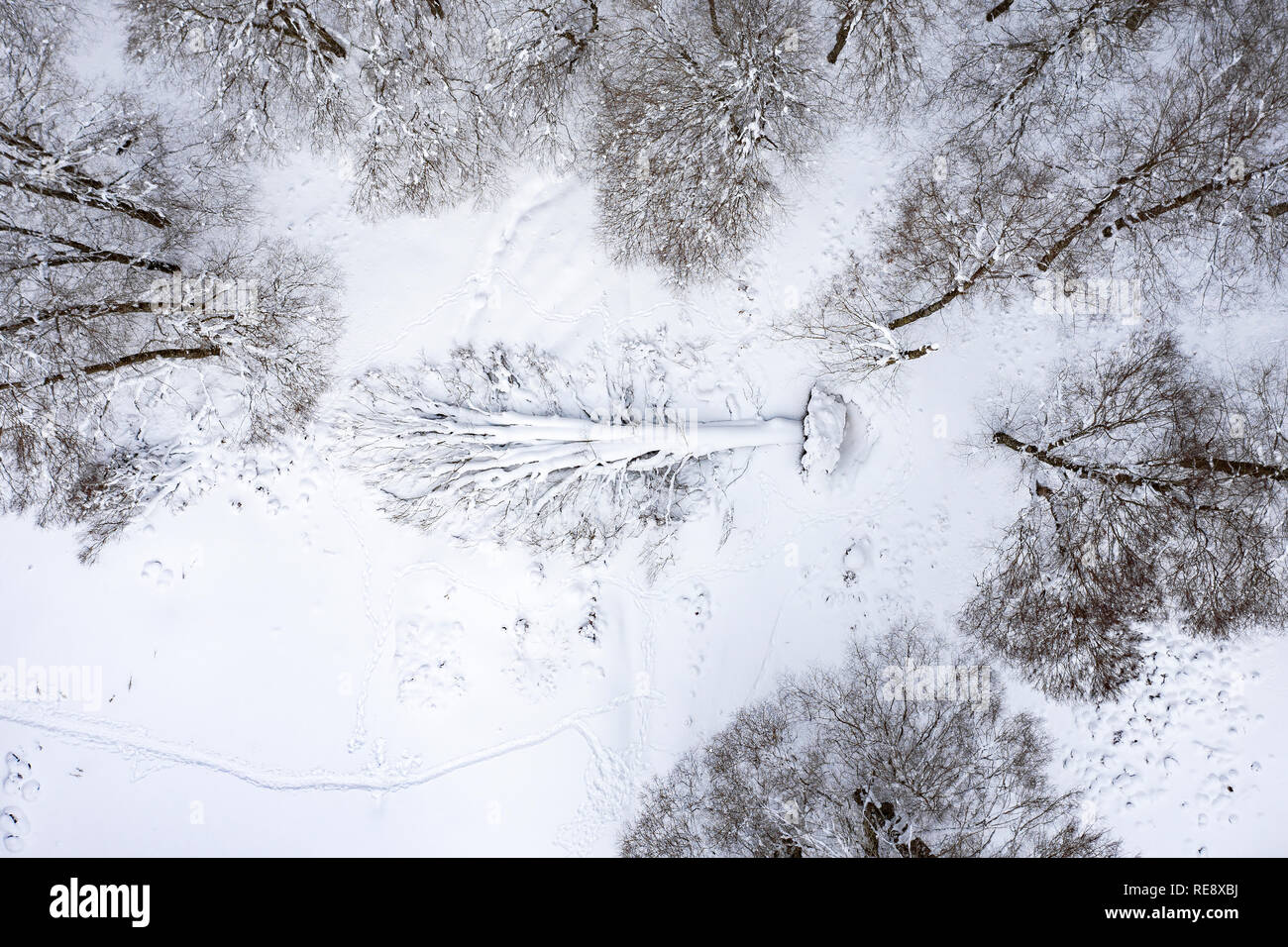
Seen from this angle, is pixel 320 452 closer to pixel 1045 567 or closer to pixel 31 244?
pixel 31 244

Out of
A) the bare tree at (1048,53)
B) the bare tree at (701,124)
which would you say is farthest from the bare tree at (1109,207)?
the bare tree at (701,124)

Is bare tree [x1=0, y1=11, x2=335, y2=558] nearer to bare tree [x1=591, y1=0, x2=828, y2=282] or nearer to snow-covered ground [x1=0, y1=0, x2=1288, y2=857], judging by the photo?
snow-covered ground [x1=0, y1=0, x2=1288, y2=857]

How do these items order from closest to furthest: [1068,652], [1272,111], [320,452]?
[1272,111]
[1068,652]
[320,452]

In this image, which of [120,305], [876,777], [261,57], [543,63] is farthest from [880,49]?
[120,305]

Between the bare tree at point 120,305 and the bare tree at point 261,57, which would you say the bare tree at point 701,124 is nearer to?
the bare tree at point 261,57

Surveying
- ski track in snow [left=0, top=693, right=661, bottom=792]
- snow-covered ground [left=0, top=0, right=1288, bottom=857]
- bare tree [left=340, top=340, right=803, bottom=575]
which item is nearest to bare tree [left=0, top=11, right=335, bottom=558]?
snow-covered ground [left=0, top=0, right=1288, bottom=857]

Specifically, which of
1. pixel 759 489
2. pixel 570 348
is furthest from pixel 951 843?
pixel 570 348

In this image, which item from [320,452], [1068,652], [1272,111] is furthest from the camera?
[320,452]
